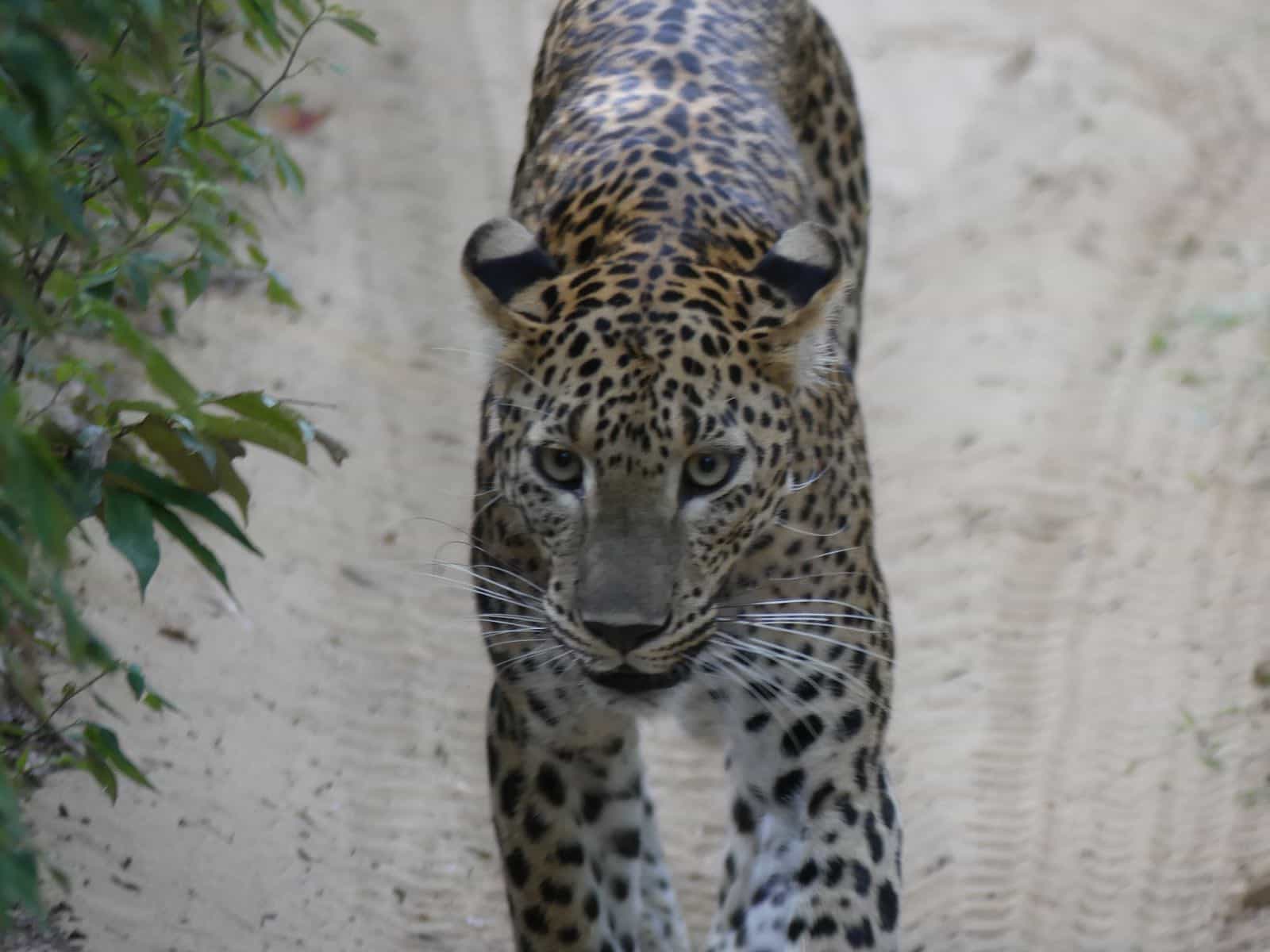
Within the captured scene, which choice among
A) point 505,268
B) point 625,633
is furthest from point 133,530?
point 505,268

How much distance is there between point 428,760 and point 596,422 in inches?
123

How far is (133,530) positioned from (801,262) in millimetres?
1941

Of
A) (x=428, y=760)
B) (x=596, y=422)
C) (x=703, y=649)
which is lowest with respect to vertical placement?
(x=428, y=760)

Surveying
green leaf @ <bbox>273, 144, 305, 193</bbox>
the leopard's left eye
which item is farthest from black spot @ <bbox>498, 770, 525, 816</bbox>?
green leaf @ <bbox>273, 144, 305, 193</bbox>

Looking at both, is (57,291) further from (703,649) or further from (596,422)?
(703,649)

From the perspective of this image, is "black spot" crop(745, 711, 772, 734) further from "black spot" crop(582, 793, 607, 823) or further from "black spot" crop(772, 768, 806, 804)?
"black spot" crop(582, 793, 607, 823)

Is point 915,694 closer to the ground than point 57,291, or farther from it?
closer to the ground

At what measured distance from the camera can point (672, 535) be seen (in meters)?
4.80

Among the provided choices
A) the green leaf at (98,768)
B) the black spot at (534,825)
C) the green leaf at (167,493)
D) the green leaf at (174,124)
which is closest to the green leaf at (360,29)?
the green leaf at (174,124)

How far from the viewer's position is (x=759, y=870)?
6.16 metres

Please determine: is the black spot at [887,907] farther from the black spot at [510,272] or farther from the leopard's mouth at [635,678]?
the black spot at [510,272]

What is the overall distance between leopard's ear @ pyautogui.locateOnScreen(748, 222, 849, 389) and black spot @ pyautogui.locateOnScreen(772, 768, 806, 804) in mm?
1132

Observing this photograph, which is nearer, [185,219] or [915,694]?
[185,219]

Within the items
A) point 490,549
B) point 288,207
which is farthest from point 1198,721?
point 288,207
